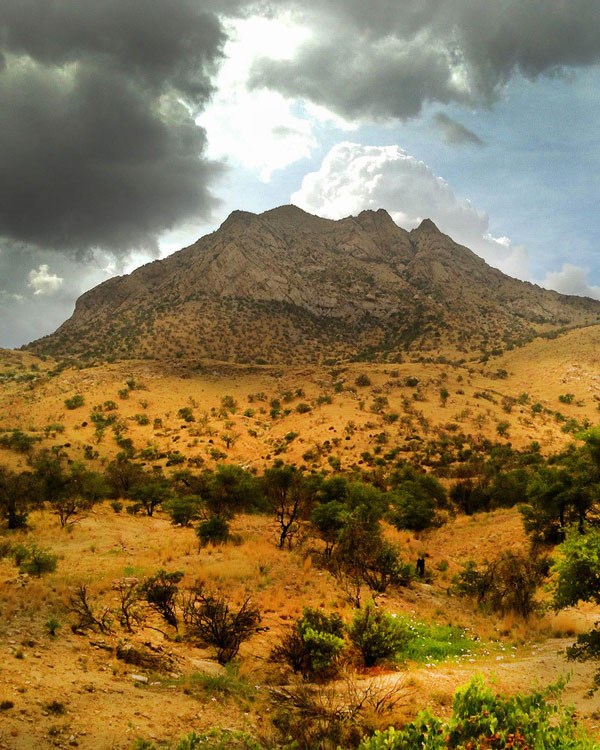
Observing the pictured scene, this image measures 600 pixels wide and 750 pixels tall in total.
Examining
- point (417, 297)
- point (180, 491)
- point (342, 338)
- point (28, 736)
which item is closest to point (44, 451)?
point (180, 491)

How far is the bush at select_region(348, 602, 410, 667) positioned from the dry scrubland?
0.35 meters

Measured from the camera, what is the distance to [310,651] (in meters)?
9.08

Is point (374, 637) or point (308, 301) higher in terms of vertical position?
point (308, 301)

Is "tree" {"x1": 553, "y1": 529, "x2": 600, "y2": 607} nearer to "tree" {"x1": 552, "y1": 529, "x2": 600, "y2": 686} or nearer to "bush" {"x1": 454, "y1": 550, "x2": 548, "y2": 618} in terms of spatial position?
"tree" {"x1": 552, "y1": 529, "x2": 600, "y2": 686}

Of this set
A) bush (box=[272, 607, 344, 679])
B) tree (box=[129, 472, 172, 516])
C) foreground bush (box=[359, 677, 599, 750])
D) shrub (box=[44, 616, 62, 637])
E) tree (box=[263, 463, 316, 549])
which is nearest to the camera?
foreground bush (box=[359, 677, 599, 750])

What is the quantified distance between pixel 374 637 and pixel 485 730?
20.1 feet

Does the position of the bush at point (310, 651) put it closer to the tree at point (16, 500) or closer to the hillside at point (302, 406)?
the tree at point (16, 500)

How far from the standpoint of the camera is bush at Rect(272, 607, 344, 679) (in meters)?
8.91

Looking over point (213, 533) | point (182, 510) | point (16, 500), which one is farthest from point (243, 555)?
point (16, 500)

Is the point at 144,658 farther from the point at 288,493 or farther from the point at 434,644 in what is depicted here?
the point at 288,493

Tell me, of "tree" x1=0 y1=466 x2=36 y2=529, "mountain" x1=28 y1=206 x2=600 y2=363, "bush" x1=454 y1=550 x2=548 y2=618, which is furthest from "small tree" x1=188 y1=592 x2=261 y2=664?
"mountain" x1=28 y1=206 x2=600 y2=363

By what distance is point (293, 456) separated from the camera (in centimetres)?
4544

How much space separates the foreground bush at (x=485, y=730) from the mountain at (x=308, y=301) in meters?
81.1

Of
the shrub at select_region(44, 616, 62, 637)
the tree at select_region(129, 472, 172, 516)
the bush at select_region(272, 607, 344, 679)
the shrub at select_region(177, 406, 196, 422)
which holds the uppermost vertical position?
the shrub at select_region(177, 406, 196, 422)
